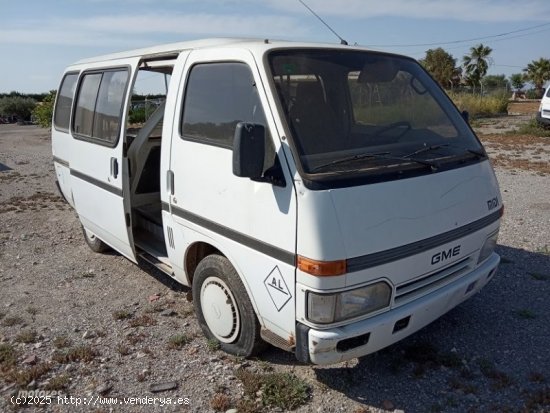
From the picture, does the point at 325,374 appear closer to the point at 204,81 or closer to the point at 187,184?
the point at 187,184

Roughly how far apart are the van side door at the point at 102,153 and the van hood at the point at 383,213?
2.28 meters

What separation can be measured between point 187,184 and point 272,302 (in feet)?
3.67

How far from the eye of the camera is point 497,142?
52.3ft

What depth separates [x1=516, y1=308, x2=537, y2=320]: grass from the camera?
4.07 meters

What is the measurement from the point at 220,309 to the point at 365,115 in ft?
5.74

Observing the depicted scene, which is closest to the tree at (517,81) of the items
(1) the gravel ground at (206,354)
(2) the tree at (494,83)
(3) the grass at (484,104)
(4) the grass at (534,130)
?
(2) the tree at (494,83)

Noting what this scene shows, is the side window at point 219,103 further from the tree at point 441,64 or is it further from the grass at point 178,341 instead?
the tree at point 441,64

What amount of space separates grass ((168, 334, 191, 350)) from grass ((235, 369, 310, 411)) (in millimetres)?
627

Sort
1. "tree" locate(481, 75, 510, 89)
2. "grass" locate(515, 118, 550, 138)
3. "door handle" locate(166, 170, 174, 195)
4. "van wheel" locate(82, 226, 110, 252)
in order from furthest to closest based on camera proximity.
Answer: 1. "tree" locate(481, 75, 510, 89)
2. "grass" locate(515, 118, 550, 138)
3. "van wheel" locate(82, 226, 110, 252)
4. "door handle" locate(166, 170, 174, 195)

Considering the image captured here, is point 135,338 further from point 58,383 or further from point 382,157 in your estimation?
point 382,157

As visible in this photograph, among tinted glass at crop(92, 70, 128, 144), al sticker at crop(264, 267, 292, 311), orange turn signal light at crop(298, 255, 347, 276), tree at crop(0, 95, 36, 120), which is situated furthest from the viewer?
tree at crop(0, 95, 36, 120)

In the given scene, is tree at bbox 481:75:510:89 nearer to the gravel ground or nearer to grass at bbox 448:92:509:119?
grass at bbox 448:92:509:119

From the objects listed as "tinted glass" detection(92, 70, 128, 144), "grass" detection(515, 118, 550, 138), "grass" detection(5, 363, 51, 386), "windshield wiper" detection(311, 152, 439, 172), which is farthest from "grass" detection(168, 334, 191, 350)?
"grass" detection(515, 118, 550, 138)

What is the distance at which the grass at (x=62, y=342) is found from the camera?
12.3ft
